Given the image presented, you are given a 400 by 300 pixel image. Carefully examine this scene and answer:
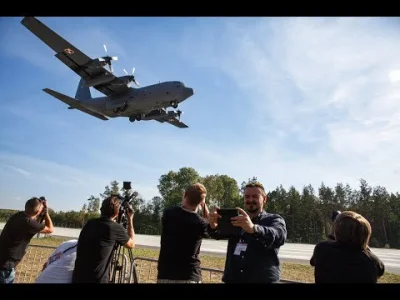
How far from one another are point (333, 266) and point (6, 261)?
11.8ft

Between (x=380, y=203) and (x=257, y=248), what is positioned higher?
(x=380, y=203)

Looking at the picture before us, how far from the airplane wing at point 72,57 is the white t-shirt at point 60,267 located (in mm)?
15097

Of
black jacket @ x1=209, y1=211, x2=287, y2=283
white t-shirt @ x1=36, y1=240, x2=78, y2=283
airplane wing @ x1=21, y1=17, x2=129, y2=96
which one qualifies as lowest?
white t-shirt @ x1=36, y1=240, x2=78, y2=283

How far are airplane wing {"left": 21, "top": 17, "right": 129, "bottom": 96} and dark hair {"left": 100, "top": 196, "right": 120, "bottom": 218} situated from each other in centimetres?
1495

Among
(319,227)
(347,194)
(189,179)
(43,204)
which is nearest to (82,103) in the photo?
(43,204)

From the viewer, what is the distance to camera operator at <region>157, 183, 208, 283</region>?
2828 mm

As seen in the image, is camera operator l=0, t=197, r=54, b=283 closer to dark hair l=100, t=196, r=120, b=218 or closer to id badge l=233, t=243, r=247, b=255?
dark hair l=100, t=196, r=120, b=218

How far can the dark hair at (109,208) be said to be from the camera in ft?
10.3

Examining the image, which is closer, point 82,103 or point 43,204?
point 43,204

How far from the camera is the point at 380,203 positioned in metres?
53.3

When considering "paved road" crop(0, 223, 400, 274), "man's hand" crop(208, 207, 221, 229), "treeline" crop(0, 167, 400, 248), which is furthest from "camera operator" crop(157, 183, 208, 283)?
"treeline" crop(0, 167, 400, 248)
